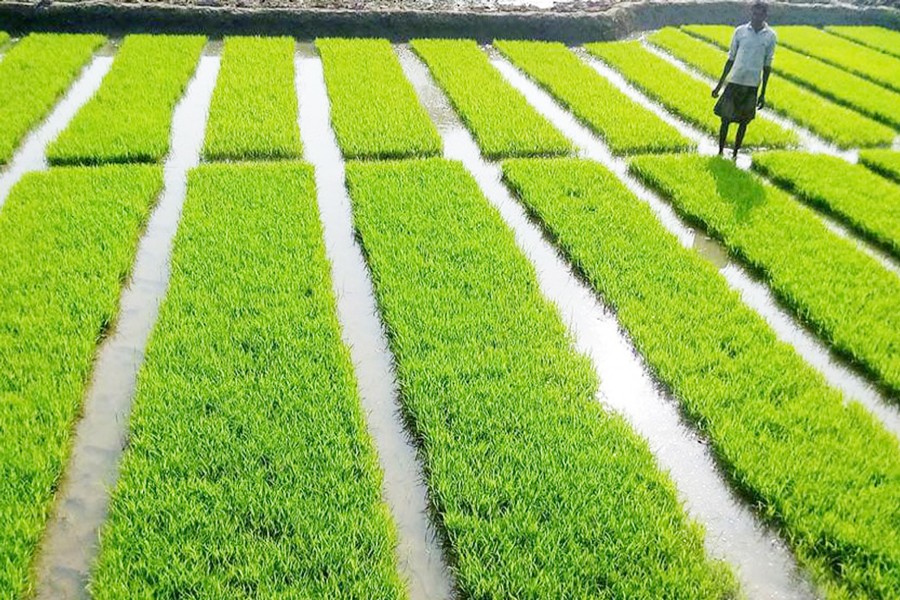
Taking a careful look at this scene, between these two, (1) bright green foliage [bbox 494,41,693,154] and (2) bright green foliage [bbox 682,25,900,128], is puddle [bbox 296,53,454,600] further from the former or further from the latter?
(2) bright green foliage [bbox 682,25,900,128]

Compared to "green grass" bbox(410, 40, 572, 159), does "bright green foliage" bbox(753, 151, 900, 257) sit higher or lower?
lower

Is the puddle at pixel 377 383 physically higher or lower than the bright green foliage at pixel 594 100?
lower

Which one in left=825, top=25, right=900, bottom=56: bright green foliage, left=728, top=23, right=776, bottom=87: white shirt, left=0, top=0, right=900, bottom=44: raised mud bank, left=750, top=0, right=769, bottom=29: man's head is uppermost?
left=750, top=0, right=769, bottom=29: man's head

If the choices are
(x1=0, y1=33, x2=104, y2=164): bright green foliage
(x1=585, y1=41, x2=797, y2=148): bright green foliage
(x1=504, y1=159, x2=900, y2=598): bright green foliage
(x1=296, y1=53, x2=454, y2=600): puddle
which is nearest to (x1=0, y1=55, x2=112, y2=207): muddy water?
(x1=0, y1=33, x2=104, y2=164): bright green foliage

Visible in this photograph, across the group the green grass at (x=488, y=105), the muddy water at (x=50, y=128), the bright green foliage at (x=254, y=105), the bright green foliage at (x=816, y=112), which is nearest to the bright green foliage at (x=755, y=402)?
the green grass at (x=488, y=105)

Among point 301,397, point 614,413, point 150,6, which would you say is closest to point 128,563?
point 301,397

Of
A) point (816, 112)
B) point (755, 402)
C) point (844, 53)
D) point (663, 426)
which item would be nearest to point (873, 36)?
point (844, 53)

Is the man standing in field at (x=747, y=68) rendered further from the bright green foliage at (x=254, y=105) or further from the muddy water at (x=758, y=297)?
the bright green foliage at (x=254, y=105)

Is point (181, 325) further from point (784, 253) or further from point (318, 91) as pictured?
point (318, 91)

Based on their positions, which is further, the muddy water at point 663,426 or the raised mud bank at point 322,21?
the raised mud bank at point 322,21
